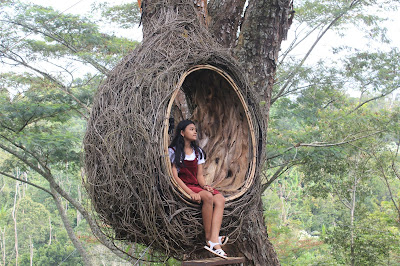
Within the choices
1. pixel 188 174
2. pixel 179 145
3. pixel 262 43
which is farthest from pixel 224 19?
pixel 188 174

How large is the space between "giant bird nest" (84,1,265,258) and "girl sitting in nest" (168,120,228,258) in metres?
0.07

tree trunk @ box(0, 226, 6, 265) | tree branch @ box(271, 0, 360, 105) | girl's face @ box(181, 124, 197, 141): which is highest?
tree branch @ box(271, 0, 360, 105)

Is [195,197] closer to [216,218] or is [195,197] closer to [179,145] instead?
[216,218]

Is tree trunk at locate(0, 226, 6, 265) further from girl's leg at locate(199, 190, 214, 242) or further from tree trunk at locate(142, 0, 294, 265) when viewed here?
girl's leg at locate(199, 190, 214, 242)

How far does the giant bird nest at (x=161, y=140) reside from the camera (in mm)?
2979

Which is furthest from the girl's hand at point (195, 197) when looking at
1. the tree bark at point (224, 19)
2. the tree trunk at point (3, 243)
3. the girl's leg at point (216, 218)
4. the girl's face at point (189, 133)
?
the tree trunk at point (3, 243)

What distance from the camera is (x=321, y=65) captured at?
39.8 feet

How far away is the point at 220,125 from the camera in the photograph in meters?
4.14

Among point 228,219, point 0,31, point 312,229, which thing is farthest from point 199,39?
point 312,229

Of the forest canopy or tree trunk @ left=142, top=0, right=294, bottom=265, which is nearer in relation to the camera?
tree trunk @ left=142, top=0, right=294, bottom=265

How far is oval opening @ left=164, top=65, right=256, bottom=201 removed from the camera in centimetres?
375

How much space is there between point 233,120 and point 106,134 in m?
1.33

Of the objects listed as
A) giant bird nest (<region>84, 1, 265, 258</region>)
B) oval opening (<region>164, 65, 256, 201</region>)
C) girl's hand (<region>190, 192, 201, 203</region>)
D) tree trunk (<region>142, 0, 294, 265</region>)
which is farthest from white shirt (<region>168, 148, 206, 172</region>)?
tree trunk (<region>142, 0, 294, 265</region>)

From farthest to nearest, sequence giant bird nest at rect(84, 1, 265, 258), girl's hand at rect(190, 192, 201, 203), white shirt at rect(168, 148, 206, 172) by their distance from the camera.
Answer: white shirt at rect(168, 148, 206, 172) < girl's hand at rect(190, 192, 201, 203) < giant bird nest at rect(84, 1, 265, 258)
